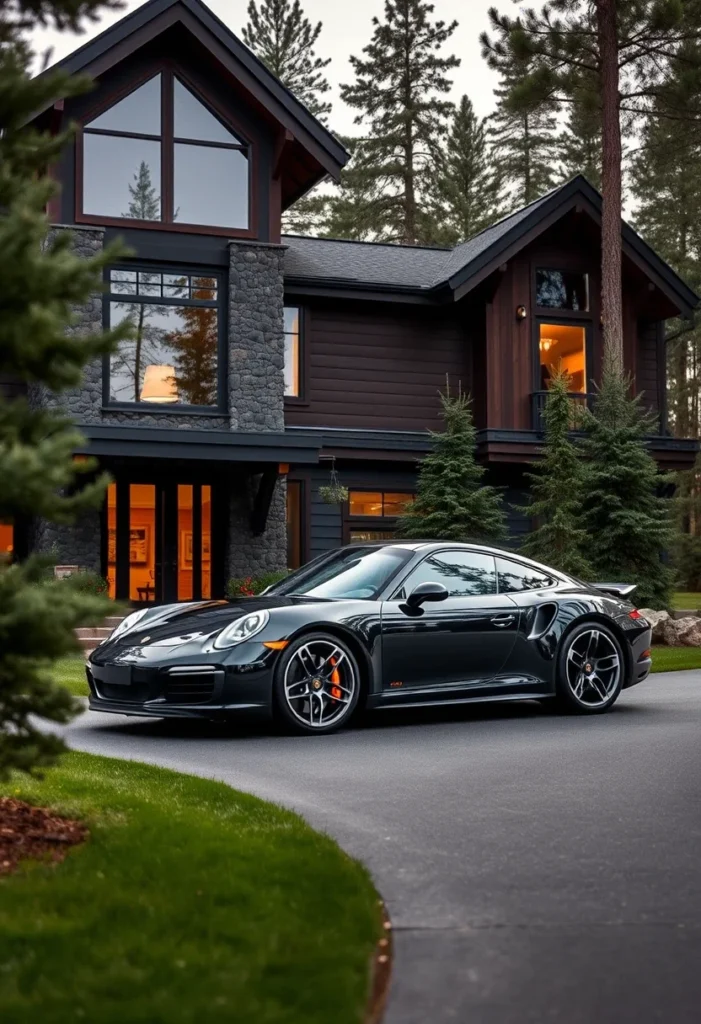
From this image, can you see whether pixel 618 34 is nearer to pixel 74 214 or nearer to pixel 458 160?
pixel 74 214

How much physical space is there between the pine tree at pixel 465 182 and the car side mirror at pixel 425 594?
39.2m

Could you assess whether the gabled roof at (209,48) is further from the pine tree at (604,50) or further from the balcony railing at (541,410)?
the pine tree at (604,50)

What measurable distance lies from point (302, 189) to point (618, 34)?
8.27 meters

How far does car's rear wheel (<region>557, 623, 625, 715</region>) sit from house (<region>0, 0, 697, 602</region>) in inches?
391

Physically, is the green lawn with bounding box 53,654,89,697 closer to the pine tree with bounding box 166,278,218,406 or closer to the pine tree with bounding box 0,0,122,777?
the pine tree with bounding box 166,278,218,406

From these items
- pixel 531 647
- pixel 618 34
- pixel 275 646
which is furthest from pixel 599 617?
pixel 618 34

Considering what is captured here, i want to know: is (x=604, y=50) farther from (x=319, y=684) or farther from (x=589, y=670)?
(x=319, y=684)

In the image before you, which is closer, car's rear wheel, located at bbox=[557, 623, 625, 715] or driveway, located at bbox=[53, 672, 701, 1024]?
driveway, located at bbox=[53, 672, 701, 1024]

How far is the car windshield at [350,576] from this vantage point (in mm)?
10172

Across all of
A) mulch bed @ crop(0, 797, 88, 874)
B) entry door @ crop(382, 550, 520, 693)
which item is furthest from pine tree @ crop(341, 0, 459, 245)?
mulch bed @ crop(0, 797, 88, 874)

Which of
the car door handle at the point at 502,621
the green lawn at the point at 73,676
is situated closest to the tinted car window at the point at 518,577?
the car door handle at the point at 502,621

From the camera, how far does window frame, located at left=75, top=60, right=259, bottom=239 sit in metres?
20.8

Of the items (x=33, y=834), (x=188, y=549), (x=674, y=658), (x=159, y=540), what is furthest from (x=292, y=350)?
(x=33, y=834)

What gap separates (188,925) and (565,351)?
73.2ft
